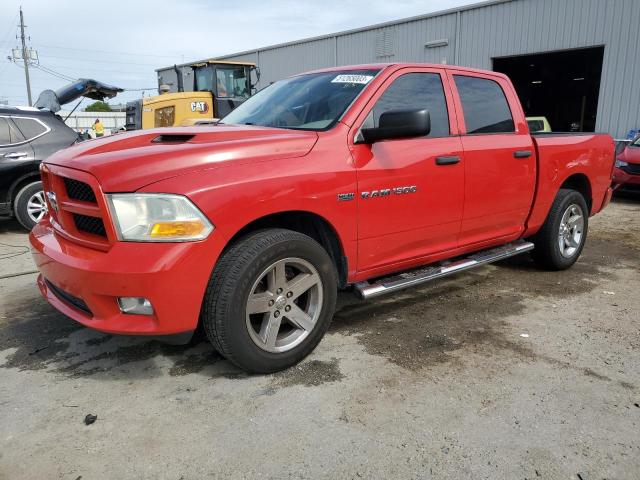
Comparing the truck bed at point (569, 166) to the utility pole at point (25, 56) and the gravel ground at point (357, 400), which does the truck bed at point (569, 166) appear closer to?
the gravel ground at point (357, 400)

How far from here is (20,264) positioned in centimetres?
561

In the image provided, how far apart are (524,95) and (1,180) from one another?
2517cm

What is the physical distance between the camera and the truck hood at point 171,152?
257 centimetres

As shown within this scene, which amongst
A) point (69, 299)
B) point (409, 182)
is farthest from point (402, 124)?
point (69, 299)

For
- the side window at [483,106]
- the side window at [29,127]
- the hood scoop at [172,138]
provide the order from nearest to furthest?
the hood scoop at [172,138] < the side window at [483,106] < the side window at [29,127]

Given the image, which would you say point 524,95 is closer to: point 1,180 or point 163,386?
point 1,180

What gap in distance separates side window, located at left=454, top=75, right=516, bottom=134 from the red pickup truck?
0.06ft

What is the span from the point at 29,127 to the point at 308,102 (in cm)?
539

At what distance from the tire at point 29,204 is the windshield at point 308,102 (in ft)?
14.1

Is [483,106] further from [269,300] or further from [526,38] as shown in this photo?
[526,38]

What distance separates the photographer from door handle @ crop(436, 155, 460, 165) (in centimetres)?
366

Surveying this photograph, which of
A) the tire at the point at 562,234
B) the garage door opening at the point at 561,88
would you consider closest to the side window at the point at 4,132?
the tire at the point at 562,234

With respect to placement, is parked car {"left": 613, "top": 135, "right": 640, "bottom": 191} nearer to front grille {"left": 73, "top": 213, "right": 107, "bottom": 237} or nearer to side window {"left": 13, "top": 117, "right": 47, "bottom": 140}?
front grille {"left": 73, "top": 213, "right": 107, "bottom": 237}

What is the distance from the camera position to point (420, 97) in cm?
379
